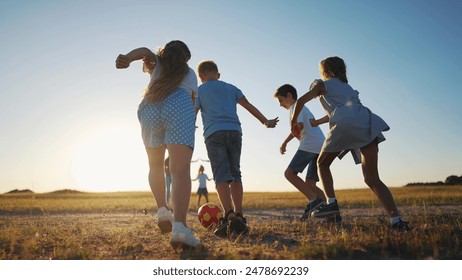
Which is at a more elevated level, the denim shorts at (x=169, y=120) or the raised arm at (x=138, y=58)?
the raised arm at (x=138, y=58)

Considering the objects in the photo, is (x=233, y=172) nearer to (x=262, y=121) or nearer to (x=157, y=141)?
(x=262, y=121)

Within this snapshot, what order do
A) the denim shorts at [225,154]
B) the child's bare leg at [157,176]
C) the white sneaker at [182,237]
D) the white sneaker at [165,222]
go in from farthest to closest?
the denim shorts at [225,154]
the child's bare leg at [157,176]
the white sneaker at [165,222]
the white sneaker at [182,237]

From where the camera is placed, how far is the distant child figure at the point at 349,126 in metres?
4.90

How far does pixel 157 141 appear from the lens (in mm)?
4414

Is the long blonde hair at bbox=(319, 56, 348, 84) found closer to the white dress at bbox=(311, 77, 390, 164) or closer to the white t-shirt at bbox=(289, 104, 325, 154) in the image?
the white dress at bbox=(311, 77, 390, 164)

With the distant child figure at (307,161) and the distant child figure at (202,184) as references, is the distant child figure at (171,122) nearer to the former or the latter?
the distant child figure at (307,161)

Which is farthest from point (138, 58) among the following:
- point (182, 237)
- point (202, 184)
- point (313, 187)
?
point (202, 184)

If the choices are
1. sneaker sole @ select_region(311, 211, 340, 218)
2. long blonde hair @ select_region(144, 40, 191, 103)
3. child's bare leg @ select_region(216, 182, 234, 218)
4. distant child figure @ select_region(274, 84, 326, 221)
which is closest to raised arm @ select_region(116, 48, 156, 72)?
long blonde hair @ select_region(144, 40, 191, 103)

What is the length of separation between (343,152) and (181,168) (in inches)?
95.5

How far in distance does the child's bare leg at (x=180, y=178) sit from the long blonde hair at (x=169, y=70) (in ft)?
1.89

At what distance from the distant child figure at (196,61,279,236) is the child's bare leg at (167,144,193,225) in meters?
1.38

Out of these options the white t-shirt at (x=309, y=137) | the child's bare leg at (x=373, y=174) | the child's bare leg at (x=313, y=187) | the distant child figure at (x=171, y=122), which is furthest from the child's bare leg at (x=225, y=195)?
the child's bare leg at (x=313, y=187)
